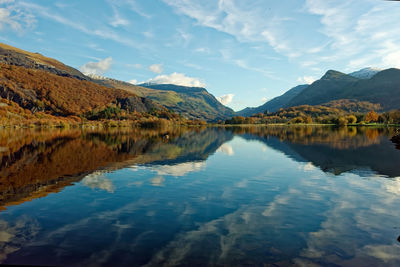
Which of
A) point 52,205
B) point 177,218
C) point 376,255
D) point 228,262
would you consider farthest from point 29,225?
point 376,255

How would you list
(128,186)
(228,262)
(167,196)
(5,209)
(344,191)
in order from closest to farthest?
(228,262) < (5,209) < (167,196) < (344,191) < (128,186)

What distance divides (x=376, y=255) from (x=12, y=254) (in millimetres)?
17959

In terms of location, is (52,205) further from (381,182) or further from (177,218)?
(381,182)

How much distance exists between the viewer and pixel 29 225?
53.4 feet

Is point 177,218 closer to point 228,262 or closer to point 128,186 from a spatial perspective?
point 228,262

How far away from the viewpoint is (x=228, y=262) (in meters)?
11.8

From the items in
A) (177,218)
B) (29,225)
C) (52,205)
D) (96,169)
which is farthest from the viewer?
(96,169)

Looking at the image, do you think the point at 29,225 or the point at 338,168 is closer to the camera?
the point at 29,225

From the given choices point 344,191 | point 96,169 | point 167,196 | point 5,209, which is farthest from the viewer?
point 96,169

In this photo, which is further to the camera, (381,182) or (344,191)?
(381,182)

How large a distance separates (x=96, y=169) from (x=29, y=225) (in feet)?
67.0

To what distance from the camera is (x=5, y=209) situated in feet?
63.0

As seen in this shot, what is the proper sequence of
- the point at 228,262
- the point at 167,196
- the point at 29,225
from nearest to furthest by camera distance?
the point at 228,262
the point at 29,225
the point at 167,196

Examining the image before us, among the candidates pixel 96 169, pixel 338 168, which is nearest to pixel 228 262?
pixel 96 169
